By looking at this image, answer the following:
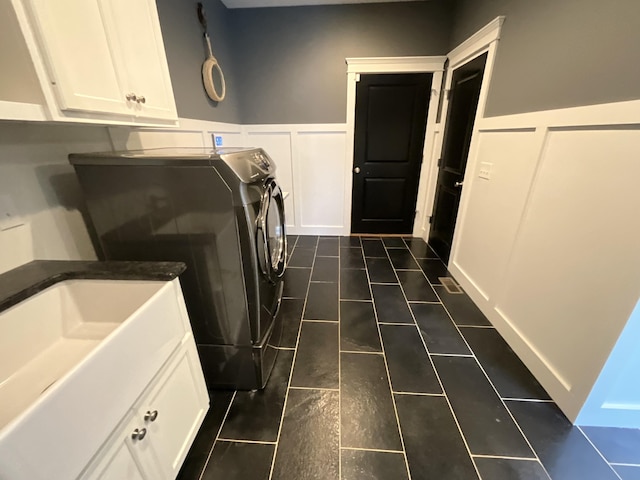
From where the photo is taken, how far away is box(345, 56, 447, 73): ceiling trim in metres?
2.95

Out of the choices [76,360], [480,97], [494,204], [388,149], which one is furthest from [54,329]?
[388,149]

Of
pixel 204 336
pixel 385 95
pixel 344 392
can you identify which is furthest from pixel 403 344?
pixel 385 95

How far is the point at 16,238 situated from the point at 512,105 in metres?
2.71

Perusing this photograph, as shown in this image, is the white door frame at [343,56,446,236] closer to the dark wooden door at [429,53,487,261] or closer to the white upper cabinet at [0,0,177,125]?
the dark wooden door at [429,53,487,261]

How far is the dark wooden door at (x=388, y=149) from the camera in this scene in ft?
10.2

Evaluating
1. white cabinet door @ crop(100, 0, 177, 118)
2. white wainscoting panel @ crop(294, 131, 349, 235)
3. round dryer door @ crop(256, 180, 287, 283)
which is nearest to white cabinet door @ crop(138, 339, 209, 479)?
round dryer door @ crop(256, 180, 287, 283)

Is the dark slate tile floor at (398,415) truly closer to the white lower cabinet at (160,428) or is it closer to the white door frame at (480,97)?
the white lower cabinet at (160,428)

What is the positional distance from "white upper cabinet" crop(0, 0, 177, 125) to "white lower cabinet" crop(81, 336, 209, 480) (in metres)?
0.90

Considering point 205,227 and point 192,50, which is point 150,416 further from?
point 192,50

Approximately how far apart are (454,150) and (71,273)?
3064 mm

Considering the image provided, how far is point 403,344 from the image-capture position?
1.84 metres

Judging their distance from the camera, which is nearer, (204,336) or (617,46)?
(617,46)

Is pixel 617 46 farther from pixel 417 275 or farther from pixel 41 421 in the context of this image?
pixel 41 421

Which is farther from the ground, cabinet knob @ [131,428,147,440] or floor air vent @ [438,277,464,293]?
cabinet knob @ [131,428,147,440]
